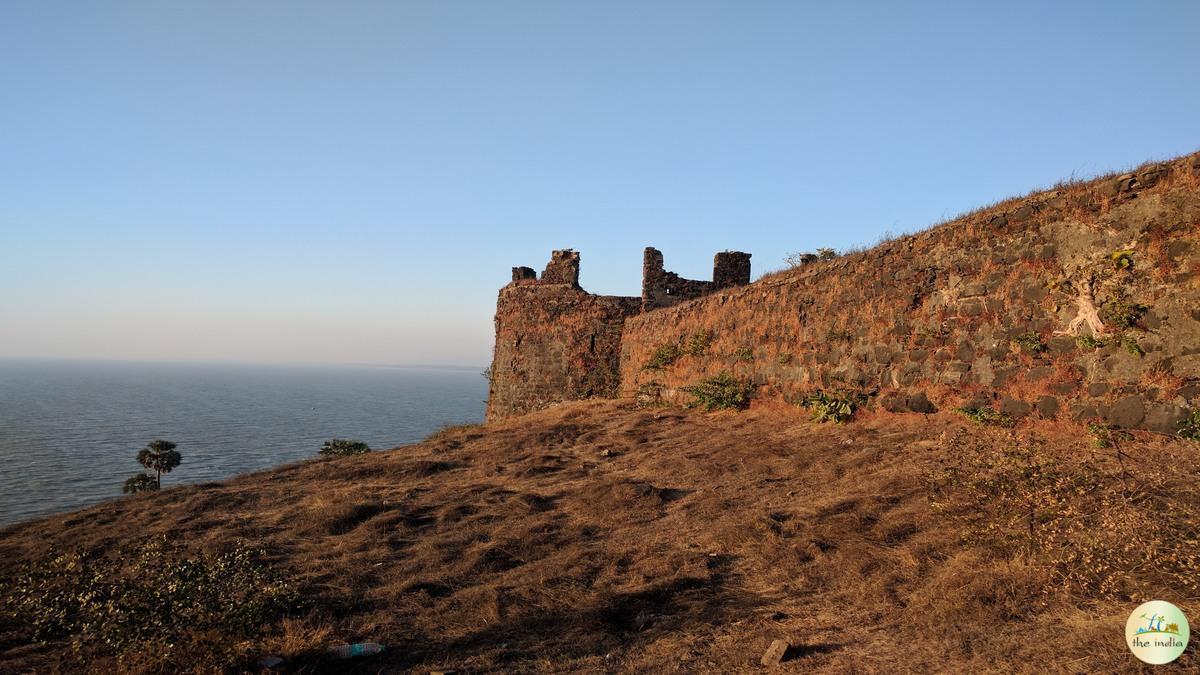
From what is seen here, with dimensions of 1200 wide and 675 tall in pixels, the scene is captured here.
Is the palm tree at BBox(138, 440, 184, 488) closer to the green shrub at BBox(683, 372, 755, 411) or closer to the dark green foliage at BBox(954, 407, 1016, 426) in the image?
the green shrub at BBox(683, 372, 755, 411)

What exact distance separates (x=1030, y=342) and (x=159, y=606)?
9.99 meters

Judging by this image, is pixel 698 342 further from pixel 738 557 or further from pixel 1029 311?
pixel 738 557

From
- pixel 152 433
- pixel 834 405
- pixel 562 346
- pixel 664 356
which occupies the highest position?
pixel 562 346

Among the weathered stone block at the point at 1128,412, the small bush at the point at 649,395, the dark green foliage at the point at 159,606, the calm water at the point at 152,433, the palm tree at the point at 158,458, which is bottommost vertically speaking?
the calm water at the point at 152,433

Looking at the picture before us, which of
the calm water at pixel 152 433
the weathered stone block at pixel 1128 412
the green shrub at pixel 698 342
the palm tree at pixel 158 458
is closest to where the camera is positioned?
the weathered stone block at pixel 1128 412

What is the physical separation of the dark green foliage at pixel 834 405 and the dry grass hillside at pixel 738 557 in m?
0.48

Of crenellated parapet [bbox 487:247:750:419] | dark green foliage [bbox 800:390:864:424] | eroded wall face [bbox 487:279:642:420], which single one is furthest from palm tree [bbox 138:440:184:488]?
dark green foliage [bbox 800:390:864:424]

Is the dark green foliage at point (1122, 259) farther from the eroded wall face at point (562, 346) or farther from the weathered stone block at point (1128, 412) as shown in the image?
the eroded wall face at point (562, 346)

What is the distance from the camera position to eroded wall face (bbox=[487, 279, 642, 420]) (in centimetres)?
2241

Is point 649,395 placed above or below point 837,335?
below

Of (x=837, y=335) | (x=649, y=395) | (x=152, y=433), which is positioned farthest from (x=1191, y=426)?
(x=152, y=433)

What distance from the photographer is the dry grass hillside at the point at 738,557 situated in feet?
14.3

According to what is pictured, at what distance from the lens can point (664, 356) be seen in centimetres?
1881

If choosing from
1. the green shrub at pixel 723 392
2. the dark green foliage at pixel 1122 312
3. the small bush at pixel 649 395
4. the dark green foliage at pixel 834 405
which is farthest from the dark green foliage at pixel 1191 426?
the small bush at pixel 649 395
